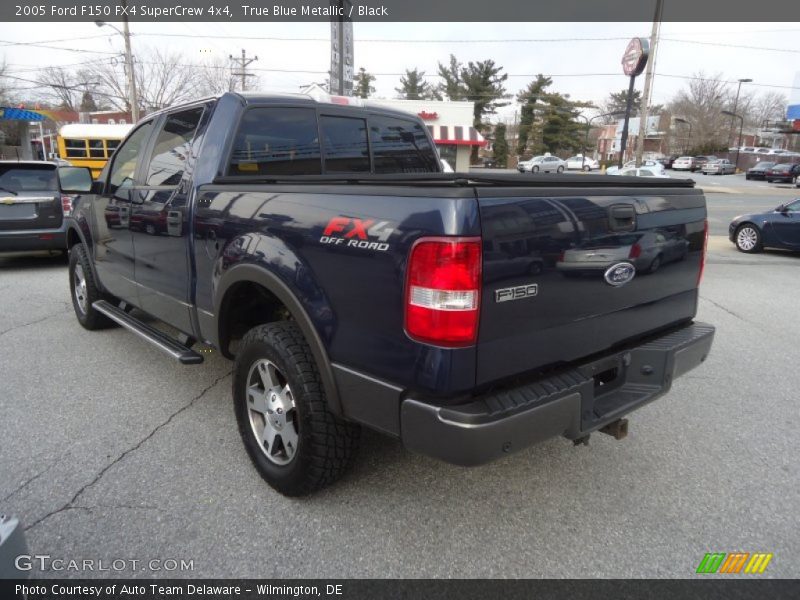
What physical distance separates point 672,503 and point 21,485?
3.24 m

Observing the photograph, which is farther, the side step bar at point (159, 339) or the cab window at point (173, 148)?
the cab window at point (173, 148)

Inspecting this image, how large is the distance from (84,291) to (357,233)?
4.18m

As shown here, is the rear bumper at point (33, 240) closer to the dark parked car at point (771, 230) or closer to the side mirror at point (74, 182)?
the side mirror at point (74, 182)

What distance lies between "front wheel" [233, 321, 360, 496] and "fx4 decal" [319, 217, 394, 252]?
1.88 feet

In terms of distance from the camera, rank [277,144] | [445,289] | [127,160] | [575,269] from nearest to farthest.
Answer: [445,289] → [575,269] → [277,144] → [127,160]

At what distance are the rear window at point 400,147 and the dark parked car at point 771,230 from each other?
32.5 ft

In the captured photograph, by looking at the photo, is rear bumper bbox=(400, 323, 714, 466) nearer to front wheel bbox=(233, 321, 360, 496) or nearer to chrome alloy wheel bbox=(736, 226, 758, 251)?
front wheel bbox=(233, 321, 360, 496)

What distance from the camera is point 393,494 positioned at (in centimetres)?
268

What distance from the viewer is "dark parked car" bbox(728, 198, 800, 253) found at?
1084 centimetres

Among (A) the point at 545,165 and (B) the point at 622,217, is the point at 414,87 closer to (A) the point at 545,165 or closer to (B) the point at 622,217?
(A) the point at 545,165

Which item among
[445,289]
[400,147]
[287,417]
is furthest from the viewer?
[400,147]

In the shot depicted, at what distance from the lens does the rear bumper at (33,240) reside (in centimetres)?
777

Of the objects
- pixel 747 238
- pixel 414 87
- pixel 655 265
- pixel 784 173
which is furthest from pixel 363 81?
pixel 655 265

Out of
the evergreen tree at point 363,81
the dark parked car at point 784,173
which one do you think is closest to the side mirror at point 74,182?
the dark parked car at point 784,173
